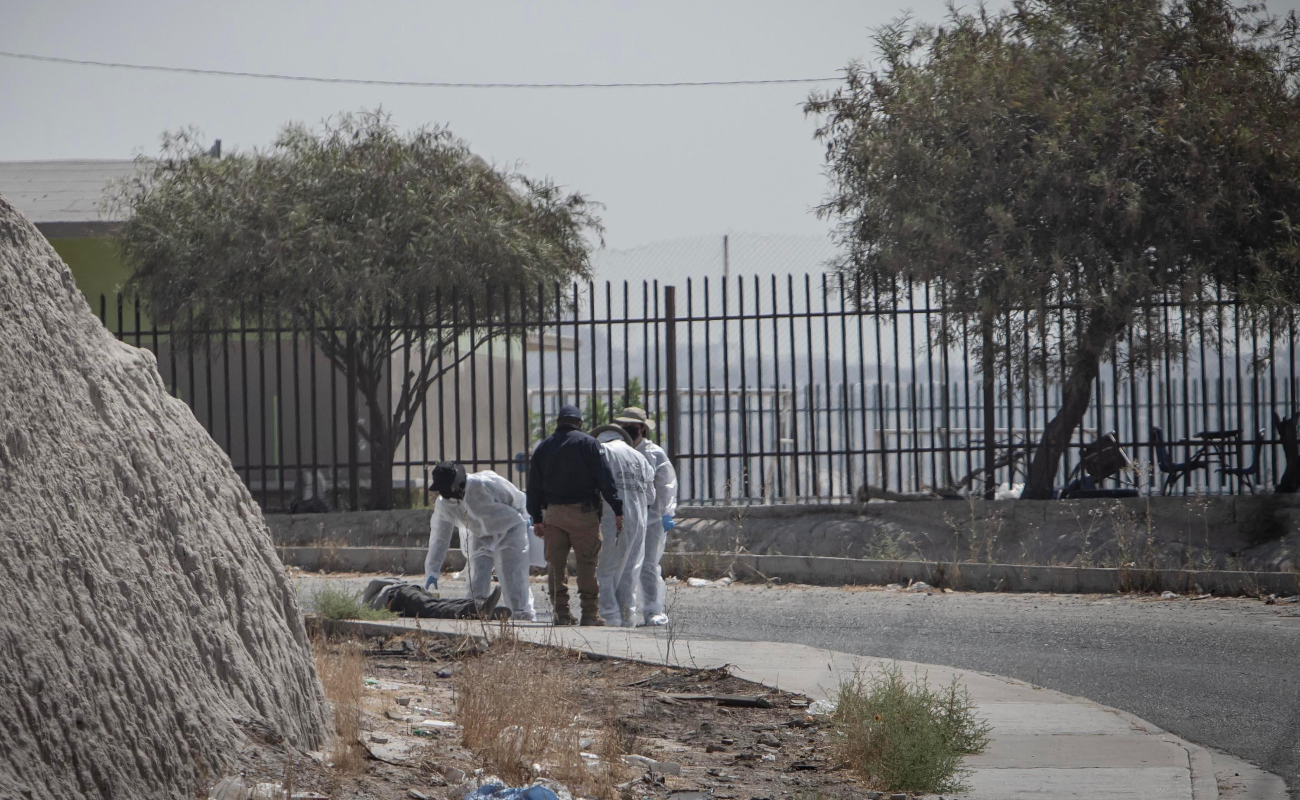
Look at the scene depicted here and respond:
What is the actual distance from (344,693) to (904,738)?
7.96 feet

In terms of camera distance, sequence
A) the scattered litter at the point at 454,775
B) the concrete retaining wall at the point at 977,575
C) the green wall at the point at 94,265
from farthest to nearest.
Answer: the green wall at the point at 94,265
the concrete retaining wall at the point at 977,575
the scattered litter at the point at 454,775

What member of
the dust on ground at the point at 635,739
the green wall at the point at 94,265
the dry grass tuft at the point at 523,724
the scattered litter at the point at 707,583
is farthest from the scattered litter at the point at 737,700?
the green wall at the point at 94,265

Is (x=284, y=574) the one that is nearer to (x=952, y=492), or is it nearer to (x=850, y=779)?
(x=850, y=779)

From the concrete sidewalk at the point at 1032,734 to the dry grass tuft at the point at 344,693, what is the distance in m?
1.48

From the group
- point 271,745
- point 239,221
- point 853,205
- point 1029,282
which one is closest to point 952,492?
point 1029,282

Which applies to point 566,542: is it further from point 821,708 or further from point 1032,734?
point 1032,734

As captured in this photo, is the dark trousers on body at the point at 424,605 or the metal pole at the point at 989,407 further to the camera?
the metal pole at the point at 989,407

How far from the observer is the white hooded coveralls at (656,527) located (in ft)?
35.6

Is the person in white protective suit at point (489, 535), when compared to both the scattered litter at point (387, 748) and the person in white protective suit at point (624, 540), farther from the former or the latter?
the scattered litter at point (387, 748)

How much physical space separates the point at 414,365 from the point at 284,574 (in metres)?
15.9

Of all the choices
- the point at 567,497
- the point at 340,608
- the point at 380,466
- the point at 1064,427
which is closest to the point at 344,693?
the point at 340,608

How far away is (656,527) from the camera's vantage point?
1098 cm

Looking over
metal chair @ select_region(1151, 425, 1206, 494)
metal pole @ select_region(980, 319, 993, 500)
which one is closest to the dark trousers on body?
metal pole @ select_region(980, 319, 993, 500)

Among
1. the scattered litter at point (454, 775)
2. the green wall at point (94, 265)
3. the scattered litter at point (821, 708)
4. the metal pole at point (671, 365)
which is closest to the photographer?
the scattered litter at point (454, 775)
